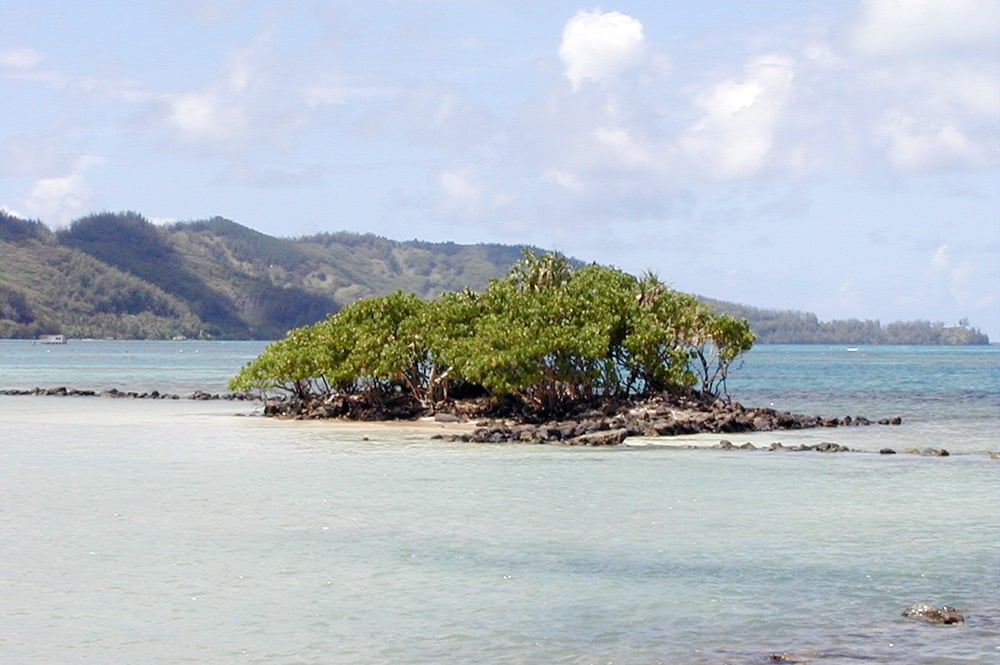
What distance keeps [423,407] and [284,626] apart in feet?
130

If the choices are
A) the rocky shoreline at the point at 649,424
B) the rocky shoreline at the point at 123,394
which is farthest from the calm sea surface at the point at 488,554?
the rocky shoreline at the point at 123,394

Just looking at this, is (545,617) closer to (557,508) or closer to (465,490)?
(557,508)

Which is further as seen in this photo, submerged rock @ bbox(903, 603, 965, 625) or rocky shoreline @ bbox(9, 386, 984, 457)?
rocky shoreline @ bbox(9, 386, 984, 457)

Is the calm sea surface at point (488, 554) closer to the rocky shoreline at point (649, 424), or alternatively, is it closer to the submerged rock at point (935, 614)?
the submerged rock at point (935, 614)

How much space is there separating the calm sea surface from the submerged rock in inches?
9.1

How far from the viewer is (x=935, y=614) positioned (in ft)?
54.9

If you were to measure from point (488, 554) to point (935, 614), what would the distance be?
7.96 meters

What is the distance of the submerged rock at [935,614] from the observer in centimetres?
1661

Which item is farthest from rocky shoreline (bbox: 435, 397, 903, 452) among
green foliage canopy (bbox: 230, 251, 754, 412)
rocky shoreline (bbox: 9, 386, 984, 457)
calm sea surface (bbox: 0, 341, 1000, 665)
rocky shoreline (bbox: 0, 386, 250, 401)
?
rocky shoreline (bbox: 0, 386, 250, 401)

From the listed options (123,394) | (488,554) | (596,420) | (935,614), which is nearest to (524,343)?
(596,420)

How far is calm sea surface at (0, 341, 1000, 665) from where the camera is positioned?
51.9ft

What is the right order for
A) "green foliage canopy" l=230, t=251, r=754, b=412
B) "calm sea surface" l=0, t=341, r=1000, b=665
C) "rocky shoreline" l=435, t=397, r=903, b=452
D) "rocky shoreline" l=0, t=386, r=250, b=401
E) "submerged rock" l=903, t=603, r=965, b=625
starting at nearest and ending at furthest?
1. "calm sea surface" l=0, t=341, r=1000, b=665
2. "submerged rock" l=903, t=603, r=965, b=625
3. "rocky shoreline" l=435, t=397, r=903, b=452
4. "green foliage canopy" l=230, t=251, r=754, b=412
5. "rocky shoreline" l=0, t=386, r=250, b=401

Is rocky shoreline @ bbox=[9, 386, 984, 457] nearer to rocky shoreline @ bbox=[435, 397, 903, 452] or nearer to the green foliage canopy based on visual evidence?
rocky shoreline @ bbox=[435, 397, 903, 452]

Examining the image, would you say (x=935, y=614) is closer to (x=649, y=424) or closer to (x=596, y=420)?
(x=649, y=424)
